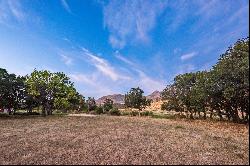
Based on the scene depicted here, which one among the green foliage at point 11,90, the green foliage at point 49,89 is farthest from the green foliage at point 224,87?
the green foliage at point 11,90

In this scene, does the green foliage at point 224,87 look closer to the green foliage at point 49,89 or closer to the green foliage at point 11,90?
the green foliage at point 49,89

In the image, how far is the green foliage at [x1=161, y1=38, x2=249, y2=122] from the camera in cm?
4047

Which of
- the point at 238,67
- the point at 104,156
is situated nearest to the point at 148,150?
the point at 104,156

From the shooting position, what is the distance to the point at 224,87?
46281 mm

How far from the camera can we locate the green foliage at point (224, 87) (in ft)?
133

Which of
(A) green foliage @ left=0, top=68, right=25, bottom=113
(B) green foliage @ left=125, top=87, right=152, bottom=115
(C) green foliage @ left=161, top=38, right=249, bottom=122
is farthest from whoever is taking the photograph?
(B) green foliage @ left=125, top=87, right=152, bottom=115

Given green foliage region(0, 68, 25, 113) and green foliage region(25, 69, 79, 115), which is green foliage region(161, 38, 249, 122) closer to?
green foliage region(25, 69, 79, 115)

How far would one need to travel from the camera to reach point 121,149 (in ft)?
73.9

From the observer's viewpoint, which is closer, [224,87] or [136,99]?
[224,87]

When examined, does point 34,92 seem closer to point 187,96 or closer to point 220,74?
point 187,96

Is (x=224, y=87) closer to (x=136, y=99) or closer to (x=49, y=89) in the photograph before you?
(x=49, y=89)

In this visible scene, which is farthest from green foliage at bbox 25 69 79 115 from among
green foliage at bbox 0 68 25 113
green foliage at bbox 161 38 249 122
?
green foliage at bbox 161 38 249 122

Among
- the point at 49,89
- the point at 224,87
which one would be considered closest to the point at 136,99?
the point at 49,89

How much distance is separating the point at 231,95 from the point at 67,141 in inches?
1072
